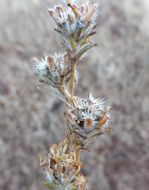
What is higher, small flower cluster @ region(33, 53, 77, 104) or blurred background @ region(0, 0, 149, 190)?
blurred background @ region(0, 0, 149, 190)

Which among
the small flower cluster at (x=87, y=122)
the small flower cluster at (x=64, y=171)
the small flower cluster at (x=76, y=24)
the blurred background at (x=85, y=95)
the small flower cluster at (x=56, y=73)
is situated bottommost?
the small flower cluster at (x=64, y=171)

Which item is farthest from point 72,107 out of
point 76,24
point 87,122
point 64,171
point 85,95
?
point 85,95

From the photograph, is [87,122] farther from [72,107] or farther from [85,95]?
[85,95]

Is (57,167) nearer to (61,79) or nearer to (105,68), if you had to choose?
(61,79)

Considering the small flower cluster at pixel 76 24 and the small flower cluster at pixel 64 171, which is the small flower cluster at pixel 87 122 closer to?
the small flower cluster at pixel 64 171

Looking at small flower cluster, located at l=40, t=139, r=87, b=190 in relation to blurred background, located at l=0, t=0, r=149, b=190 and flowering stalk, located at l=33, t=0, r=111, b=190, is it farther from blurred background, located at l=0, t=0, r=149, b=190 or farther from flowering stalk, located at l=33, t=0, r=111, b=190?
blurred background, located at l=0, t=0, r=149, b=190

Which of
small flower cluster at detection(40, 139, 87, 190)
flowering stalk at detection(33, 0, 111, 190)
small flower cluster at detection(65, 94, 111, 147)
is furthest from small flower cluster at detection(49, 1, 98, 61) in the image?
small flower cluster at detection(40, 139, 87, 190)

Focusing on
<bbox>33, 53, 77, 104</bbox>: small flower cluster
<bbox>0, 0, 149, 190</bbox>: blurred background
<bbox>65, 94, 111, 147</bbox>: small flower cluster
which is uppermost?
<bbox>0, 0, 149, 190</bbox>: blurred background

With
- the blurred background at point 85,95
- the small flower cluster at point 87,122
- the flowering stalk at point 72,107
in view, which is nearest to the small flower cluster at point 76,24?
the flowering stalk at point 72,107
